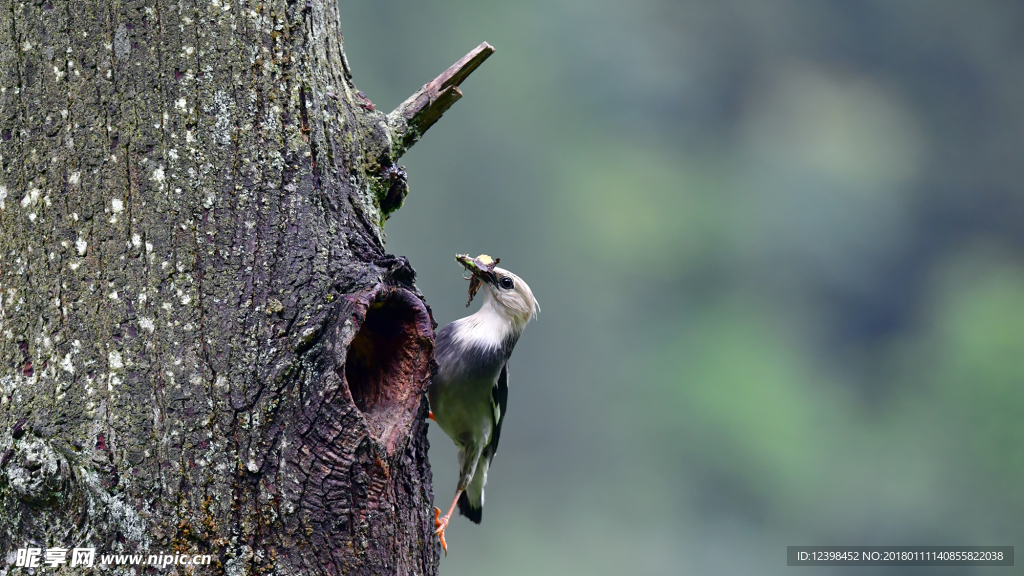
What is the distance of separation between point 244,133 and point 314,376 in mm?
616

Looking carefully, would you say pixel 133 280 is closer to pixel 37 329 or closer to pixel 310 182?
pixel 37 329

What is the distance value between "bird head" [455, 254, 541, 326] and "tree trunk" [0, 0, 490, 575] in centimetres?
179

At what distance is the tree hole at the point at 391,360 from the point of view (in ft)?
6.19

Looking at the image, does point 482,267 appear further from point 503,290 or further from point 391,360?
point 391,360

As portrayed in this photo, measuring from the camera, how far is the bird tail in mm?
3877

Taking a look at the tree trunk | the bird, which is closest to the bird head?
the bird

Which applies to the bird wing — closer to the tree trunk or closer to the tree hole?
the tree hole

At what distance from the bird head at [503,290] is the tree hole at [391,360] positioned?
1570mm

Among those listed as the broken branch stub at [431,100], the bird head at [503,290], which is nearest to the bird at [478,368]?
the bird head at [503,290]

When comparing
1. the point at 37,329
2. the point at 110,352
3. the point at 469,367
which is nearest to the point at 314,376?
the point at 110,352

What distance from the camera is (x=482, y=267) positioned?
3.59 meters

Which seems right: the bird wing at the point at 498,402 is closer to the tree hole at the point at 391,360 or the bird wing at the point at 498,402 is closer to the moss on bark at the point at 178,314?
the tree hole at the point at 391,360

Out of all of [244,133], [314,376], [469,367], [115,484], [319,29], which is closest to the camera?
[115,484]

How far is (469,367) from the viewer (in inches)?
133
